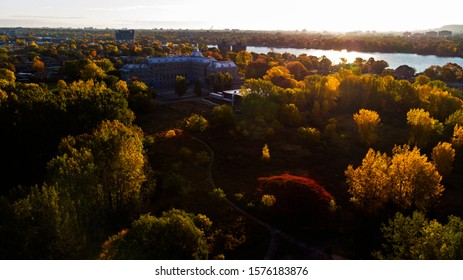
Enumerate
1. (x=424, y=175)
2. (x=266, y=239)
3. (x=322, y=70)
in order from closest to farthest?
Answer: (x=266, y=239)
(x=424, y=175)
(x=322, y=70)

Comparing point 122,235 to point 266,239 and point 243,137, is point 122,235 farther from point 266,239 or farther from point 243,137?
point 243,137

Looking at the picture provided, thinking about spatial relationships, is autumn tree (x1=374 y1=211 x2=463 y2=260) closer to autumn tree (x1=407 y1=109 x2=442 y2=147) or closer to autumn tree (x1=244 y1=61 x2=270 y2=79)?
autumn tree (x1=407 y1=109 x2=442 y2=147)

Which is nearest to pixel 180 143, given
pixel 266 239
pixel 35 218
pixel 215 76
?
pixel 266 239

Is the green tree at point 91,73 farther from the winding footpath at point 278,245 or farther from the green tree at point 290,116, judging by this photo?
the winding footpath at point 278,245

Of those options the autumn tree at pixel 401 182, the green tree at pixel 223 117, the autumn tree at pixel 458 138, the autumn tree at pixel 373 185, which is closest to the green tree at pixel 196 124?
the green tree at pixel 223 117

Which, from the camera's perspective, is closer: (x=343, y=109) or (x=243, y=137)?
(x=243, y=137)

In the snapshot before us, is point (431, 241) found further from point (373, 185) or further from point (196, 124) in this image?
point (196, 124)

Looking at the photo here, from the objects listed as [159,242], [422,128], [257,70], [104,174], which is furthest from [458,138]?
[257,70]
